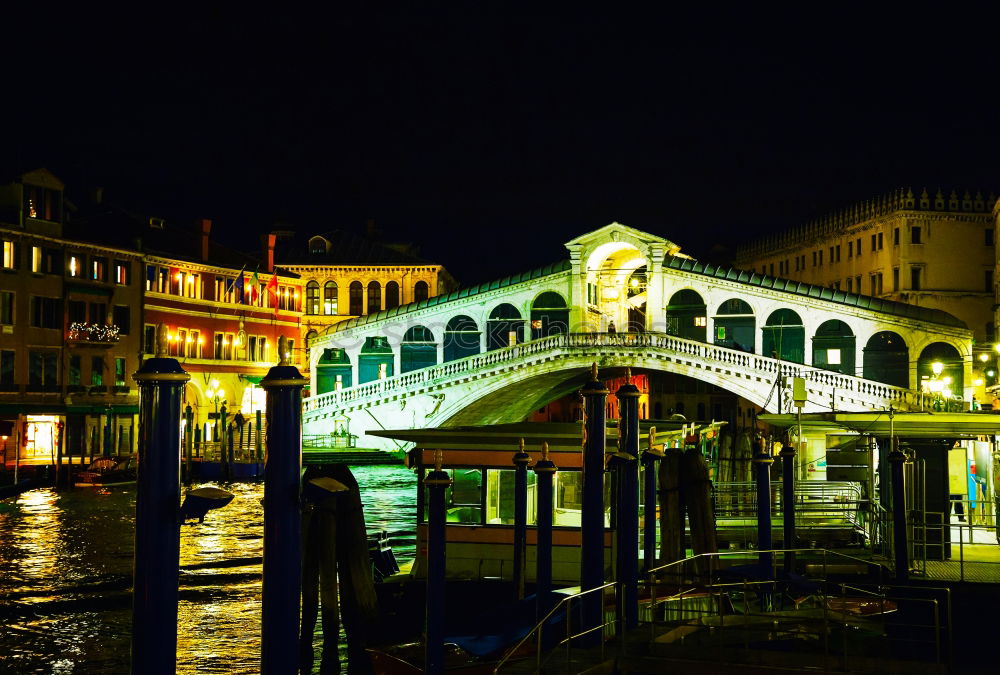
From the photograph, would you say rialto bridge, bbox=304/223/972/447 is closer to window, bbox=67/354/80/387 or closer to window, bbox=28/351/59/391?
window, bbox=67/354/80/387

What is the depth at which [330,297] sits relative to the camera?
4734cm

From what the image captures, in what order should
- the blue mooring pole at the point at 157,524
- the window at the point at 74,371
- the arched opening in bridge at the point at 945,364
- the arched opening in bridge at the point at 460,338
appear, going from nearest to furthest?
the blue mooring pole at the point at 157,524 → the window at the point at 74,371 → the arched opening in bridge at the point at 945,364 → the arched opening in bridge at the point at 460,338

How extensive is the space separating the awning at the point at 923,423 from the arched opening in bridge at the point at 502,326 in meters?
28.8

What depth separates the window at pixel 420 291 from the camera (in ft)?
158

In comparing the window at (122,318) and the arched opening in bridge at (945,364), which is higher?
the window at (122,318)

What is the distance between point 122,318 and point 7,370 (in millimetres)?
4907

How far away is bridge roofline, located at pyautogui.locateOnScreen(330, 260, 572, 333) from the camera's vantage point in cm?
4147

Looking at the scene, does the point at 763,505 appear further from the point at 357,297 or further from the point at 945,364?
the point at 357,297

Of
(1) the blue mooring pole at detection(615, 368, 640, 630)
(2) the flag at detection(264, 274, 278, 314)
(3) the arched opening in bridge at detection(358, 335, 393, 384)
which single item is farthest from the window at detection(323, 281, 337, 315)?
(1) the blue mooring pole at detection(615, 368, 640, 630)

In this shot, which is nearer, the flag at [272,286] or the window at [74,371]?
the window at [74,371]

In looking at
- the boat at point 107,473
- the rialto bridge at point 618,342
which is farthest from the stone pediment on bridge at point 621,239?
the boat at point 107,473

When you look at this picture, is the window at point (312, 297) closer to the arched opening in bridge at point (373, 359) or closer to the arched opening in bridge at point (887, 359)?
the arched opening in bridge at point (373, 359)

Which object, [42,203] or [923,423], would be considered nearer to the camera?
[923,423]

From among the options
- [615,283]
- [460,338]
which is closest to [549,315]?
[615,283]
